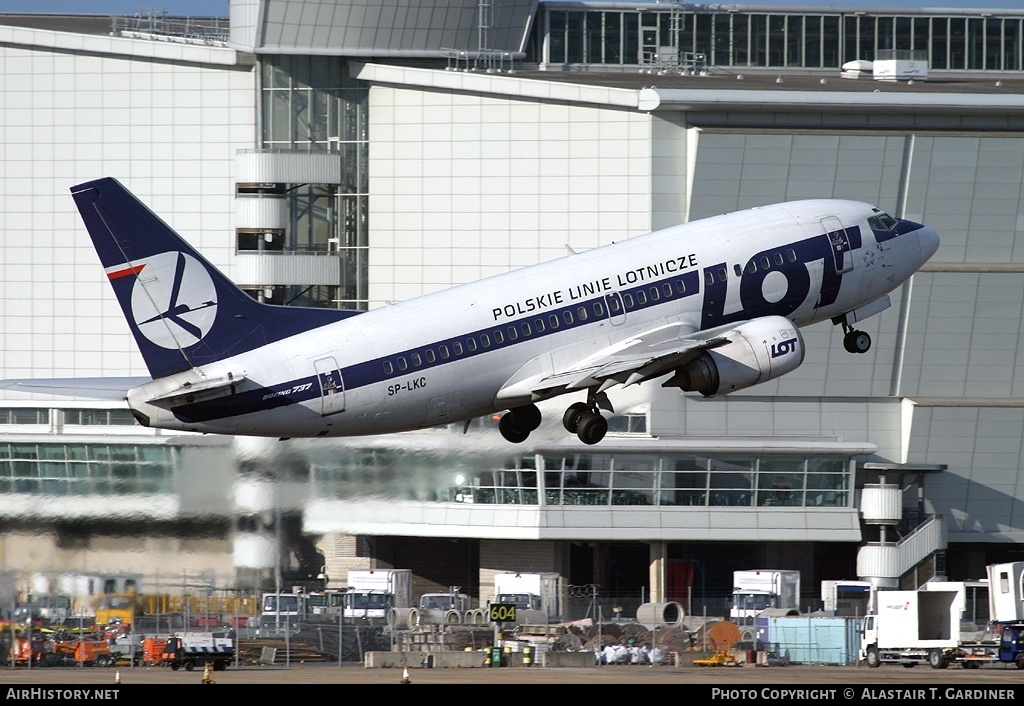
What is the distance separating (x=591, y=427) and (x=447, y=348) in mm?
5970

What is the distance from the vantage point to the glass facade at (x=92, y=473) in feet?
194

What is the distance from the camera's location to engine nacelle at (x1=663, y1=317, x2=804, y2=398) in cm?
4859

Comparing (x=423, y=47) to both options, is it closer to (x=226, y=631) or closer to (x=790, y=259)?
(x=226, y=631)

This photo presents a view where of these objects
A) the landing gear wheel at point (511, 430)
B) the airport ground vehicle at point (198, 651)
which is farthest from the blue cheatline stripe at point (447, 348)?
the airport ground vehicle at point (198, 651)

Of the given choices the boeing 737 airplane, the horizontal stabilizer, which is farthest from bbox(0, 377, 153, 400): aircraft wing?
the horizontal stabilizer

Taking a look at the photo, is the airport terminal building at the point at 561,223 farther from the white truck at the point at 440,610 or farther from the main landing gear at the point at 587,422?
the main landing gear at the point at 587,422

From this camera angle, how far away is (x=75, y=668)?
202 ft

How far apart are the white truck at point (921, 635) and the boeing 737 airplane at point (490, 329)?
67.0ft

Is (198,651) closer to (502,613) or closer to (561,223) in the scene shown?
(502,613)

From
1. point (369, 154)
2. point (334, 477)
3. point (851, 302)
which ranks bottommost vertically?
point (334, 477)

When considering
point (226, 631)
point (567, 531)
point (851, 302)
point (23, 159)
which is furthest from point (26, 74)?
point (851, 302)

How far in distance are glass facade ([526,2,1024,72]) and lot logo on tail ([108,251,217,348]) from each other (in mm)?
88276

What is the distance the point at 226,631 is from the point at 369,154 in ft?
161

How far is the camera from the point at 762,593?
91.6 m
